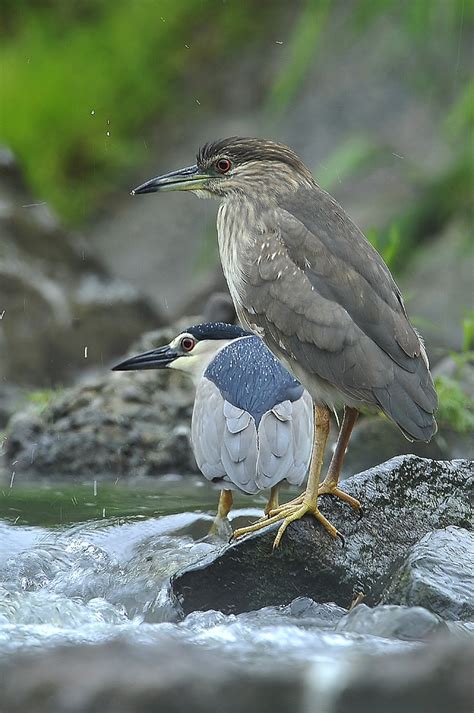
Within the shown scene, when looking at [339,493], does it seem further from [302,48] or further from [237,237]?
[302,48]

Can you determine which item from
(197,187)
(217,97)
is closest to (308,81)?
(217,97)

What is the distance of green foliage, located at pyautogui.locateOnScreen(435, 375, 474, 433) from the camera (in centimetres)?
632

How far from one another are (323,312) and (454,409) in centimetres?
251

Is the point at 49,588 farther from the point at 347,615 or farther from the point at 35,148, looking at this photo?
the point at 35,148

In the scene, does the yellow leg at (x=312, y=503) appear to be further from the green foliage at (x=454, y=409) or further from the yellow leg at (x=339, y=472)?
the green foliage at (x=454, y=409)

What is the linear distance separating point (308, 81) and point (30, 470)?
5484 mm

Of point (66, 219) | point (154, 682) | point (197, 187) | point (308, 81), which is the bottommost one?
point (154, 682)

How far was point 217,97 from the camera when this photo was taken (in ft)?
36.9

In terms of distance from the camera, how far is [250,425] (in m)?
4.76

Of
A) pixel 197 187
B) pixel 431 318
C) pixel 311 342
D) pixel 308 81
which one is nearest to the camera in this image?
pixel 311 342

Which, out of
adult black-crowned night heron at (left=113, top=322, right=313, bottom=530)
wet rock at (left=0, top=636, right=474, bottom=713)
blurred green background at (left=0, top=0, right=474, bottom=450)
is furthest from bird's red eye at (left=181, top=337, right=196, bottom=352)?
wet rock at (left=0, top=636, right=474, bottom=713)

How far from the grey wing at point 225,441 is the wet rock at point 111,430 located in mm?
1468

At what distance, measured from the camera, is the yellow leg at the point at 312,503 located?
3.91 m

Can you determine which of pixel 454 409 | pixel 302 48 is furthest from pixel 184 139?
pixel 454 409
